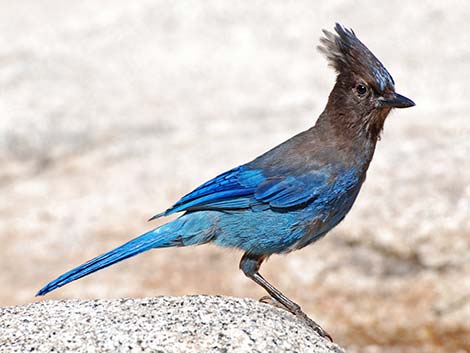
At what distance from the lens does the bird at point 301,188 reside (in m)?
4.31

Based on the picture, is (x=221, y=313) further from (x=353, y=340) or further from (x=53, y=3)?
(x=53, y=3)

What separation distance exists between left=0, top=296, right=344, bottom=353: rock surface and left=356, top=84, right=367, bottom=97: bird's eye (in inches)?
40.3

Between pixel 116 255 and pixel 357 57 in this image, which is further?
pixel 357 57

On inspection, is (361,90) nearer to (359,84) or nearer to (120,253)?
(359,84)

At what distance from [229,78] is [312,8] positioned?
1.31 metres

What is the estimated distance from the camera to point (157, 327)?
3779 mm

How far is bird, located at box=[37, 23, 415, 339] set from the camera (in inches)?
170

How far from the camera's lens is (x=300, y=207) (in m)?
4.32

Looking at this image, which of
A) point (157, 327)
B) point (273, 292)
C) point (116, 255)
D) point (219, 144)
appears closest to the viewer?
point (157, 327)

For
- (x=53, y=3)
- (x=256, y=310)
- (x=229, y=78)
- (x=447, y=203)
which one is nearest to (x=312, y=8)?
(x=229, y=78)

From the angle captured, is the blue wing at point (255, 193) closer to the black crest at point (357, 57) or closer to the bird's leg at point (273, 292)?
the bird's leg at point (273, 292)

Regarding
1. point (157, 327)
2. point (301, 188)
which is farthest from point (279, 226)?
point (157, 327)

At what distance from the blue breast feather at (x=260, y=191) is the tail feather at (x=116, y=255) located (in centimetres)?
14

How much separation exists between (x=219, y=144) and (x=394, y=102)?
314cm
